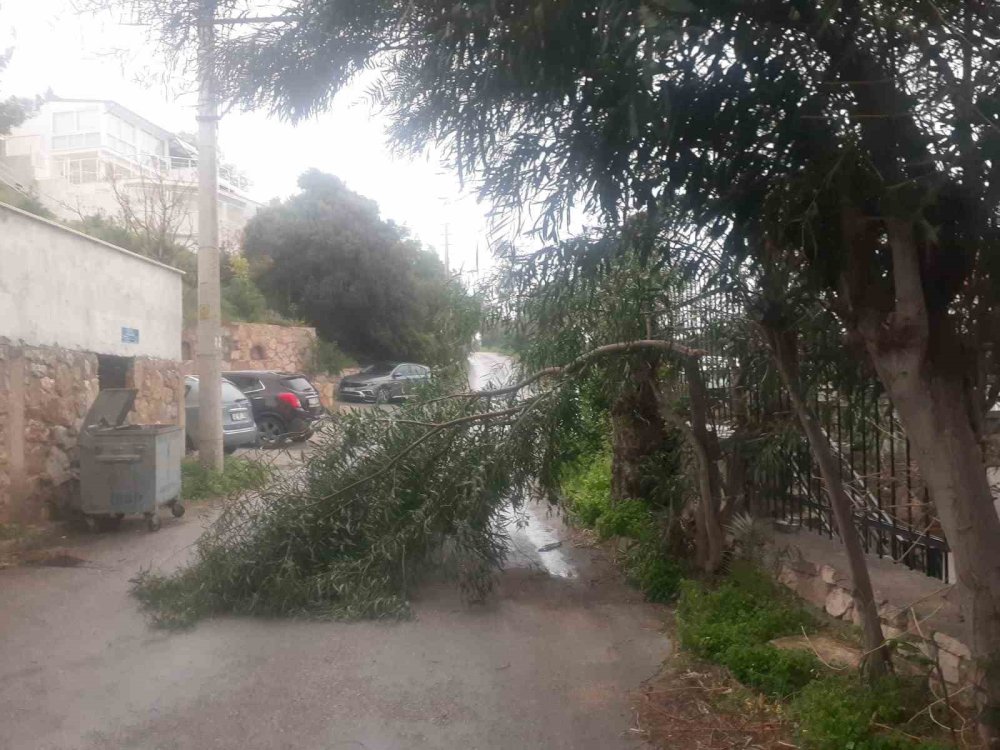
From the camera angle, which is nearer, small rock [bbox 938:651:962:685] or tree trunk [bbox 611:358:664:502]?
small rock [bbox 938:651:962:685]

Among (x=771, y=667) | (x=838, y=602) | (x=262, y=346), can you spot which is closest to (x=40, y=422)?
(x=771, y=667)

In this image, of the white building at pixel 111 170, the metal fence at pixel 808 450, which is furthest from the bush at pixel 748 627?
the white building at pixel 111 170

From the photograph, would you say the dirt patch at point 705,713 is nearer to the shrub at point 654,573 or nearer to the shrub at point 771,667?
the shrub at point 771,667

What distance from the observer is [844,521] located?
5.18m

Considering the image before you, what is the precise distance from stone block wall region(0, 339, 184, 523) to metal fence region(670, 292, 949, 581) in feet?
23.7

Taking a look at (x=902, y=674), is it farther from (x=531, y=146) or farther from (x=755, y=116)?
(x=531, y=146)

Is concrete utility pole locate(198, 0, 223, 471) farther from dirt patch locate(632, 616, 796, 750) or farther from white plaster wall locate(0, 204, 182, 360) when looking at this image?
dirt patch locate(632, 616, 796, 750)

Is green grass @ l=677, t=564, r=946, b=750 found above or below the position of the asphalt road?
above

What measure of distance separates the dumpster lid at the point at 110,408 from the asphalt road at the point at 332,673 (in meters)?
2.89

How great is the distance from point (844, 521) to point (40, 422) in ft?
29.9

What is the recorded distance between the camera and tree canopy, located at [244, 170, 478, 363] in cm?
3216

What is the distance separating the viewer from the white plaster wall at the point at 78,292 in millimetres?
10469

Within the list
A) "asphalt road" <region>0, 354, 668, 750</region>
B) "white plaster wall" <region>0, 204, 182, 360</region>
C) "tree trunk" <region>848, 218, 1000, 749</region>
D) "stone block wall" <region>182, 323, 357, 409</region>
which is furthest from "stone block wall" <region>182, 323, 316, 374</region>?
"tree trunk" <region>848, 218, 1000, 749</region>

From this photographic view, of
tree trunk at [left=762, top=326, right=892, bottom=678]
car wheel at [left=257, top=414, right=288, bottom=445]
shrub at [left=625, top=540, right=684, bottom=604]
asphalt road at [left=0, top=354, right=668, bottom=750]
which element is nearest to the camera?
tree trunk at [left=762, top=326, right=892, bottom=678]
